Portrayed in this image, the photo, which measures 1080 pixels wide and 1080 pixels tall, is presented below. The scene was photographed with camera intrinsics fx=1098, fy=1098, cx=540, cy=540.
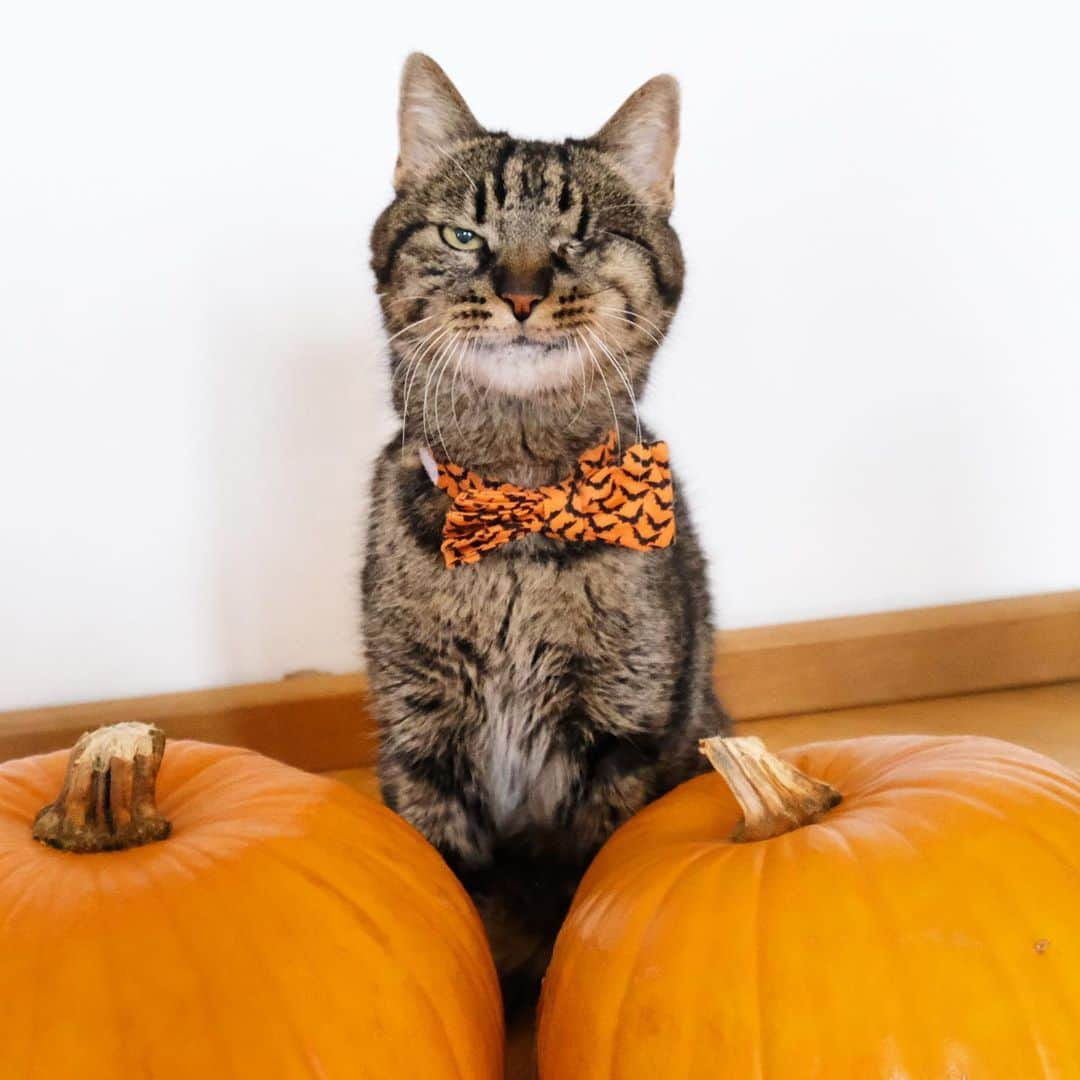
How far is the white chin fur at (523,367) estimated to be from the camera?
0.91 m

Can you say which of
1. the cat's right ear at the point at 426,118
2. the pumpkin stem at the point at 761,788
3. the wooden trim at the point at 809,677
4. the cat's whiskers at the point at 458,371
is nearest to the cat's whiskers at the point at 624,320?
the cat's whiskers at the point at 458,371

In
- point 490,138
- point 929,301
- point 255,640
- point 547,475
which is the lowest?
point 255,640

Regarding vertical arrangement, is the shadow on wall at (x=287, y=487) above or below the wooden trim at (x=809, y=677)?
above

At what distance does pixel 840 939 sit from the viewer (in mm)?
665

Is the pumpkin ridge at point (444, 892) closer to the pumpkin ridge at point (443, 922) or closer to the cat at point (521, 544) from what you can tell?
the pumpkin ridge at point (443, 922)

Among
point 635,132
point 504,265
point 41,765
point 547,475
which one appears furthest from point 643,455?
point 41,765

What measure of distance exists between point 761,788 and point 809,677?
2.70 ft

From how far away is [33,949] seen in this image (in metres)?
0.64

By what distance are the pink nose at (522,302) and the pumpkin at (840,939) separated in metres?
0.37

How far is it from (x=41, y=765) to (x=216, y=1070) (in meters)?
0.33

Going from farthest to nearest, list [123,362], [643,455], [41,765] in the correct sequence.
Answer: [123,362] < [643,455] < [41,765]

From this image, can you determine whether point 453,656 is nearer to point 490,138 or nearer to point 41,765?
point 41,765

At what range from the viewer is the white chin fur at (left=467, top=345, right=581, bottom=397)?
91cm

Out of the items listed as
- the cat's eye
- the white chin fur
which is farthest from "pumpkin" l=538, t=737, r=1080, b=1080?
the cat's eye
